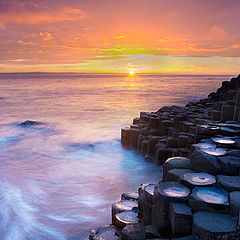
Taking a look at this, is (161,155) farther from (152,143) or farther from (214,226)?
(214,226)

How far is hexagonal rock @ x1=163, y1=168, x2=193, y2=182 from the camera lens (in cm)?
480

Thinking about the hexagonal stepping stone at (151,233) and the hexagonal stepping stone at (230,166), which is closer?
the hexagonal stepping stone at (151,233)

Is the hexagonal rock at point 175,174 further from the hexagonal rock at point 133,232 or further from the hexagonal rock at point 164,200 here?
the hexagonal rock at point 133,232

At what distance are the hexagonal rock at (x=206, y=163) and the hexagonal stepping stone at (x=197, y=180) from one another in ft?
0.46

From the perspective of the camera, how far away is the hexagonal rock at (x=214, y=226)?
10.6ft

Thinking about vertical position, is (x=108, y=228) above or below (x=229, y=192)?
below

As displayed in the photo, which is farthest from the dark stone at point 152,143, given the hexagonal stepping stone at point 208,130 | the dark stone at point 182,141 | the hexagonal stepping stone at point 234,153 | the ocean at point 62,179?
the hexagonal stepping stone at point 234,153

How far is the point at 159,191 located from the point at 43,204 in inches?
186

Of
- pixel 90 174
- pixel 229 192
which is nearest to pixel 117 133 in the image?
pixel 90 174

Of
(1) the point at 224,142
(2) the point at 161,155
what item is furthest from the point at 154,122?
(1) the point at 224,142

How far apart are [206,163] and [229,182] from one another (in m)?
0.62

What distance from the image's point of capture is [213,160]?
191 inches

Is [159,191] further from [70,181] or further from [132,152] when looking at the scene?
[132,152]

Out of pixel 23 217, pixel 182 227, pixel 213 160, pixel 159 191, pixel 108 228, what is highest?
pixel 213 160
